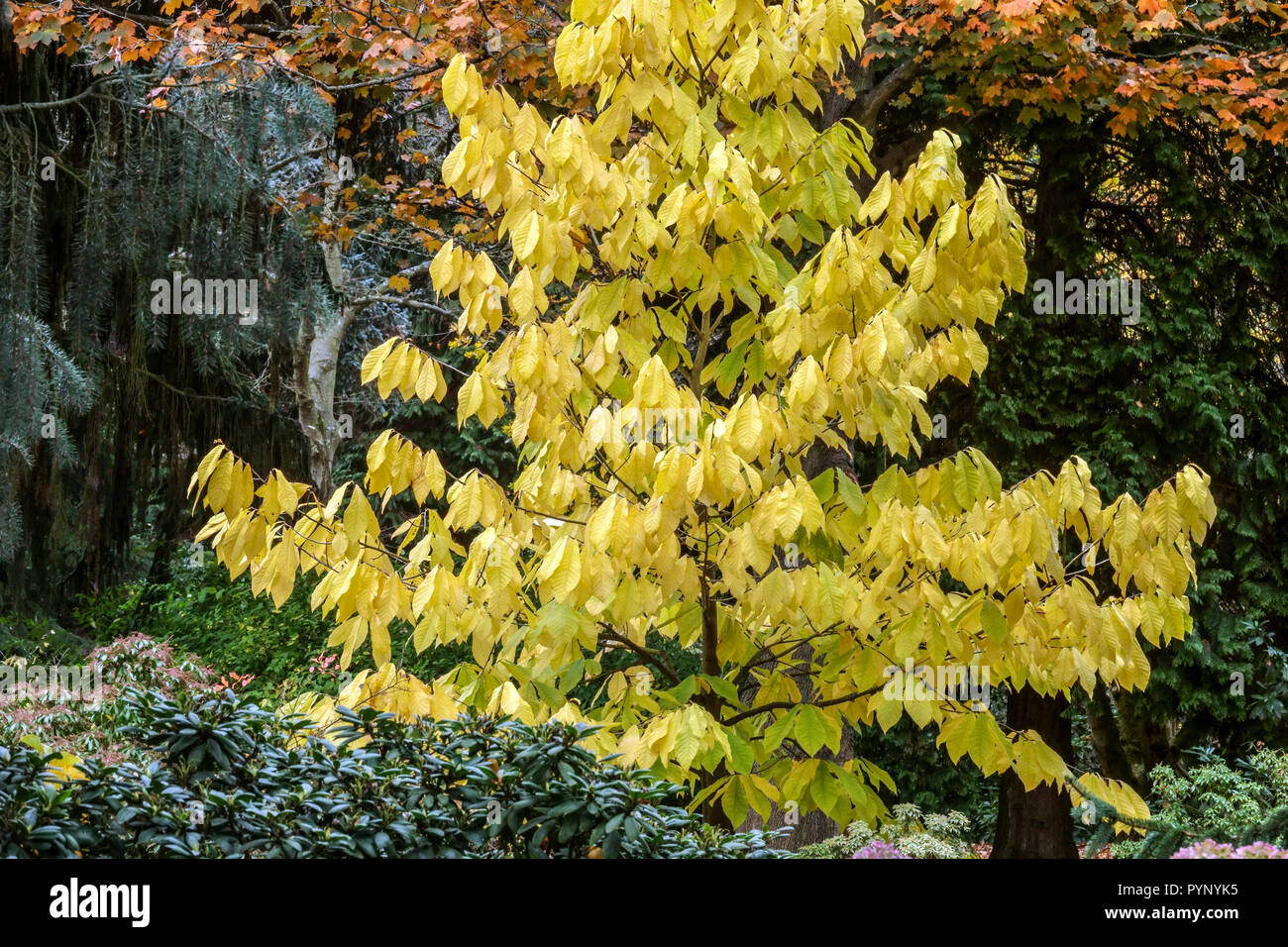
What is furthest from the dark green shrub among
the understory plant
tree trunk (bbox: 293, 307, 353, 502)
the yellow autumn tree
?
tree trunk (bbox: 293, 307, 353, 502)

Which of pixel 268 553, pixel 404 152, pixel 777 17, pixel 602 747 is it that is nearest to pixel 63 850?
pixel 268 553

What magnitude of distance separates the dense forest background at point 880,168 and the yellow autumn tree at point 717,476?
325cm

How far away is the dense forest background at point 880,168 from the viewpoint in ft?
24.0

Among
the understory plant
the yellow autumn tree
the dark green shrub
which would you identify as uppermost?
the yellow autumn tree

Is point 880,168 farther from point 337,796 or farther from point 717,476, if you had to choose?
point 337,796

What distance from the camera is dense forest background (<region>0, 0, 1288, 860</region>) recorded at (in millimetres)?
7309

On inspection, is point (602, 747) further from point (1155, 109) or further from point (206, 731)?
point (1155, 109)

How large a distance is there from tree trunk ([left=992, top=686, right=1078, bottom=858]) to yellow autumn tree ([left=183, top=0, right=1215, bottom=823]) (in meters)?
Answer: 4.89

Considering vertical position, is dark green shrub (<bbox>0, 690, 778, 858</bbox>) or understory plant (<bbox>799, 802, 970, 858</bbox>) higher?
dark green shrub (<bbox>0, 690, 778, 858</bbox>)

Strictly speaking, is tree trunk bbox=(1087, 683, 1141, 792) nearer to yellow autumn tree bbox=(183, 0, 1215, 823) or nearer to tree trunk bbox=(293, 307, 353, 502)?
yellow autumn tree bbox=(183, 0, 1215, 823)

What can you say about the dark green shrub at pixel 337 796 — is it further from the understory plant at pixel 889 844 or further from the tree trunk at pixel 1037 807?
the tree trunk at pixel 1037 807

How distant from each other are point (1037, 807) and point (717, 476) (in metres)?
6.55
